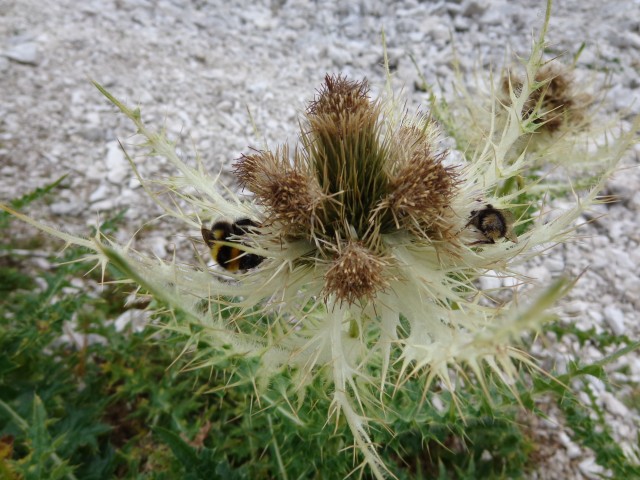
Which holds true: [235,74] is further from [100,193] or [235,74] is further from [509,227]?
[509,227]

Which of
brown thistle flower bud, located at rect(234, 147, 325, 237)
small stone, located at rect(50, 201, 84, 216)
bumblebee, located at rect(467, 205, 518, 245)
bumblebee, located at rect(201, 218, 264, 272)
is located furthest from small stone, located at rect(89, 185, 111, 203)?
bumblebee, located at rect(467, 205, 518, 245)

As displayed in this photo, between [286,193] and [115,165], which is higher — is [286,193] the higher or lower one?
the higher one

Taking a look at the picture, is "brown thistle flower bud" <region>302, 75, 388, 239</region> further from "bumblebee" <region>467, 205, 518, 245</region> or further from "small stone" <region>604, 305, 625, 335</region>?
"small stone" <region>604, 305, 625, 335</region>

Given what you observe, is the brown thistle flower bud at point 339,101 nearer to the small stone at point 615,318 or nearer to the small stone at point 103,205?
the small stone at point 615,318

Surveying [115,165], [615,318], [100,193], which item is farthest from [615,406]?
[115,165]

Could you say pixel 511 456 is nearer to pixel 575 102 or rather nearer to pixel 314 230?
pixel 314 230

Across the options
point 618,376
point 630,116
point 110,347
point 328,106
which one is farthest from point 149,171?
point 630,116

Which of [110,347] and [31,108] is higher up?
[31,108]
